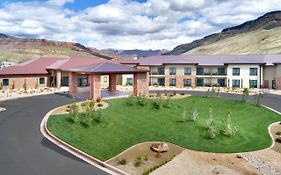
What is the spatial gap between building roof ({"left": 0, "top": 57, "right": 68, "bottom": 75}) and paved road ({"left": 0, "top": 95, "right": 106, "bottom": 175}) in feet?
98.8

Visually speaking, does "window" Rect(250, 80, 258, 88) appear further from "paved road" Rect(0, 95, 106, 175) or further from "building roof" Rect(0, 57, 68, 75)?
"paved road" Rect(0, 95, 106, 175)

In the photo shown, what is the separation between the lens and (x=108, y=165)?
2119 cm

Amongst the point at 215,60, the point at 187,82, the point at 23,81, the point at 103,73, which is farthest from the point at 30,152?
the point at 215,60

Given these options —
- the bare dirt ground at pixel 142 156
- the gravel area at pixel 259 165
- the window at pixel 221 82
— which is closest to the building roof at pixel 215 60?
the window at pixel 221 82

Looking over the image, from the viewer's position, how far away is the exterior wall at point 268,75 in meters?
65.7

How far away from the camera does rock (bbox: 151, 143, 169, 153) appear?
24.2m

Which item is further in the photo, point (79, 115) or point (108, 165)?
point (79, 115)

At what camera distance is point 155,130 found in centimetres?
2902

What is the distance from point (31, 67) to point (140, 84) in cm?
2991

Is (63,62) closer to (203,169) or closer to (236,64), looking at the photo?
(236,64)

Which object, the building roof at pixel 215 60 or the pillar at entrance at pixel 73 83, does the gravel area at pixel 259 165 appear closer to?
the pillar at entrance at pixel 73 83

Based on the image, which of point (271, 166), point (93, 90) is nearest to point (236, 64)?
point (93, 90)

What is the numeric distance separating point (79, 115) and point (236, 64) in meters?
45.9

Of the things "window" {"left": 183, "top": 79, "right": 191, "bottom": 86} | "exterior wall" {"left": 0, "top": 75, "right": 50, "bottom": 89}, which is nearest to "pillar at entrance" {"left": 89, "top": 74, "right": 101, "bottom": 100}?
"exterior wall" {"left": 0, "top": 75, "right": 50, "bottom": 89}
